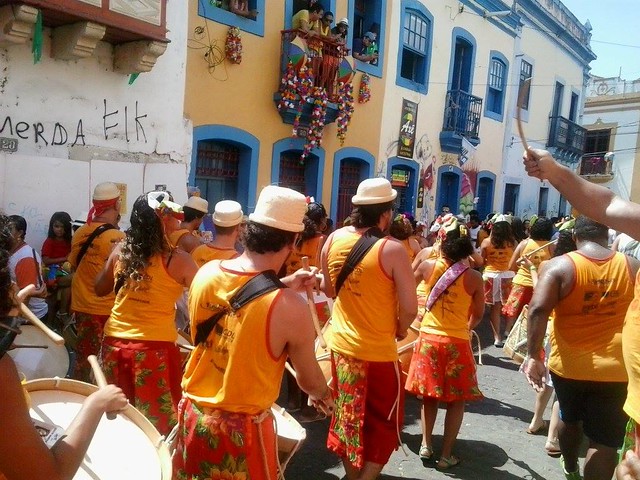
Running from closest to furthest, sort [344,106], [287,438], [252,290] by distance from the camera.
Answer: [252,290], [287,438], [344,106]

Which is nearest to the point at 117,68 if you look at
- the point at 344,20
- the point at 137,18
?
the point at 137,18

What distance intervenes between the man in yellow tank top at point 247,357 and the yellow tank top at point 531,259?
568 centimetres

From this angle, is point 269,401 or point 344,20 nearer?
point 269,401

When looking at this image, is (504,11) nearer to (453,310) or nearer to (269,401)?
(453,310)

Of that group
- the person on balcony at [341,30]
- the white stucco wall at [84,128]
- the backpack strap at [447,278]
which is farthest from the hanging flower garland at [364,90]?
the backpack strap at [447,278]

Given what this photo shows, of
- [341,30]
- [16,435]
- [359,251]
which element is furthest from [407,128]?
[16,435]

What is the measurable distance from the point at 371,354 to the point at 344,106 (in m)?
7.12

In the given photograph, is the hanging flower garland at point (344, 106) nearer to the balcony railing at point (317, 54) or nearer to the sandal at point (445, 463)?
the balcony railing at point (317, 54)

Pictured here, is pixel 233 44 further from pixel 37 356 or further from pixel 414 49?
pixel 37 356

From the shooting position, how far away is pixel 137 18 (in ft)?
21.6

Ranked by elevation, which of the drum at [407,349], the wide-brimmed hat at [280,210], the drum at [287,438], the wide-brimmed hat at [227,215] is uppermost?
the wide-brimmed hat at [280,210]

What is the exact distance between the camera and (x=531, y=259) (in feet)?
25.0

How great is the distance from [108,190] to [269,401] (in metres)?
2.91

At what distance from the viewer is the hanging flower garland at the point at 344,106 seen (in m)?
10.1
